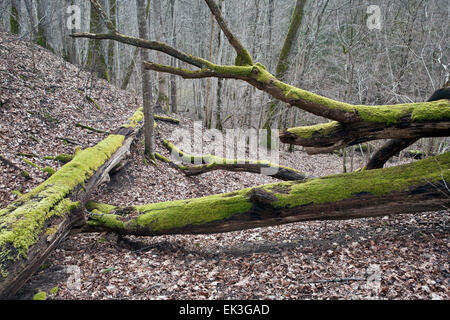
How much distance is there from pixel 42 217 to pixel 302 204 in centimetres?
419

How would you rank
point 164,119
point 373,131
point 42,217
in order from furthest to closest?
point 164,119 < point 373,131 < point 42,217

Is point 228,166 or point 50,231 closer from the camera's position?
point 50,231

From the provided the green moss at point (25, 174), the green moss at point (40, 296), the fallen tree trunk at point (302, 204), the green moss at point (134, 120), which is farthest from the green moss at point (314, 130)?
the green moss at point (134, 120)

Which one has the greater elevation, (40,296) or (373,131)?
(373,131)

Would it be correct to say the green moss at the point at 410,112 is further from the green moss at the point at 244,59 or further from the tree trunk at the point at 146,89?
the tree trunk at the point at 146,89

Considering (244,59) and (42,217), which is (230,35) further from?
(42,217)

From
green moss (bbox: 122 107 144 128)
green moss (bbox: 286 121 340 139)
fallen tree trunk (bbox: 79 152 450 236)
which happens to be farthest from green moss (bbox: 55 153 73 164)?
green moss (bbox: 286 121 340 139)

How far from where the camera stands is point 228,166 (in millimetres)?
8531

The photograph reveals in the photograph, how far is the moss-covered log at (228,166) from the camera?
789 centimetres

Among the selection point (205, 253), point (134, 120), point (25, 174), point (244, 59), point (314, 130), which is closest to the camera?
point (314, 130)

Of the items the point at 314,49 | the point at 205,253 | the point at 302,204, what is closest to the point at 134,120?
the point at 205,253

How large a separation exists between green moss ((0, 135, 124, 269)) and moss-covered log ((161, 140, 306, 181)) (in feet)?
10.8

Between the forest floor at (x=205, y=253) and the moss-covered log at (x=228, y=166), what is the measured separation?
745mm

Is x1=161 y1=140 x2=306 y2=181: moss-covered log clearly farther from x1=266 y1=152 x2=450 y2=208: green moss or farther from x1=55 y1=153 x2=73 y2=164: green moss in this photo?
x1=55 y1=153 x2=73 y2=164: green moss
